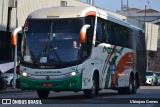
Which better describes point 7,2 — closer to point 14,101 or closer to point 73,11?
point 73,11

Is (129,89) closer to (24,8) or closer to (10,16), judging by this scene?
(10,16)

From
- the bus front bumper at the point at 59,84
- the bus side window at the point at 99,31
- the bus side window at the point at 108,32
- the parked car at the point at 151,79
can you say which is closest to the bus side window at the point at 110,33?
the bus side window at the point at 108,32

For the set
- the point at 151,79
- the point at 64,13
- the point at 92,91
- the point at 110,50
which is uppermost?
the point at 64,13

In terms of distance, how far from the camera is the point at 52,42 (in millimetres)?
20859

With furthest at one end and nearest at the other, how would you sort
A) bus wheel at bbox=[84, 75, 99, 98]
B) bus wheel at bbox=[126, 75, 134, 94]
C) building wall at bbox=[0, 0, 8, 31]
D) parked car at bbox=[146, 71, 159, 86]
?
parked car at bbox=[146, 71, 159, 86], building wall at bbox=[0, 0, 8, 31], bus wheel at bbox=[126, 75, 134, 94], bus wheel at bbox=[84, 75, 99, 98]

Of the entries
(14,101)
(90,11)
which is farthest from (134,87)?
(14,101)

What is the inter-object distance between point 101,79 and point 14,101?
640 centimetres

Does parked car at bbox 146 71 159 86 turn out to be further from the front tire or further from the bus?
the bus

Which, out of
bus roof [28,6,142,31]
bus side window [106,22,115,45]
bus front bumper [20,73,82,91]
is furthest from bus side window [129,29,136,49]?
bus front bumper [20,73,82,91]

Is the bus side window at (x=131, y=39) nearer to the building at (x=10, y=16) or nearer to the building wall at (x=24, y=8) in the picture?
the building at (x=10, y=16)

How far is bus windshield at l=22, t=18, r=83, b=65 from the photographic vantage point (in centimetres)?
2066

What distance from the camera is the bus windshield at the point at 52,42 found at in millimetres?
20656

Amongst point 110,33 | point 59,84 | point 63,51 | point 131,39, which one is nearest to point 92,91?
point 59,84

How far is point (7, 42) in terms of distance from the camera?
48.2 metres
